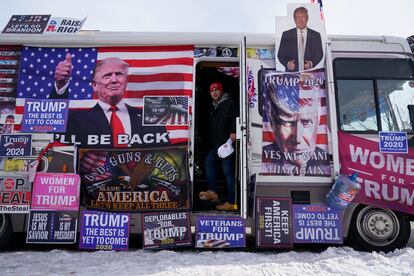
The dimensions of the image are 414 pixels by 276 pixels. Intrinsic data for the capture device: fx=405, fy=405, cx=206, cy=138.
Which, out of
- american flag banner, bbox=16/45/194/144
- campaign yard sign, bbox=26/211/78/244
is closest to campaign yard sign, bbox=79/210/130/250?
campaign yard sign, bbox=26/211/78/244

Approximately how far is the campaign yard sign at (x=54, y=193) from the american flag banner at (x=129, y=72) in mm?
1042

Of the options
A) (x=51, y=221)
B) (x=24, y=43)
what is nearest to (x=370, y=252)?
(x=51, y=221)

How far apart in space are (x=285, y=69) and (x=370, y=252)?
9.00 ft

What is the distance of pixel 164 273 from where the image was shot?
4.30 metres

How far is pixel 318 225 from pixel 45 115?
4020mm

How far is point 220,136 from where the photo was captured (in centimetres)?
620

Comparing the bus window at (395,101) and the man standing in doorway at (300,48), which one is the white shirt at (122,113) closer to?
the man standing in doorway at (300,48)

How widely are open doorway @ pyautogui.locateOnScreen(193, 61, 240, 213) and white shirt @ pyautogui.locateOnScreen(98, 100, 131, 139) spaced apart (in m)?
1.33

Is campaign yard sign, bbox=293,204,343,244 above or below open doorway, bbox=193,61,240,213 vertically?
below

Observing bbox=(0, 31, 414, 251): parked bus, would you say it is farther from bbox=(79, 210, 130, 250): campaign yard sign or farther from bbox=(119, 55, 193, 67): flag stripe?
bbox=(79, 210, 130, 250): campaign yard sign

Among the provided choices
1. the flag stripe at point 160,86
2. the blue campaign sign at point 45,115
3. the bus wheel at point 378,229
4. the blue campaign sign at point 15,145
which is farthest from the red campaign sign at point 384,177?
the blue campaign sign at point 15,145

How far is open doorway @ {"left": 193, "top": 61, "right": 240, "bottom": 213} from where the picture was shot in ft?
19.5

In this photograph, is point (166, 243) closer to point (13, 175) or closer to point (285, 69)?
point (13, 175)

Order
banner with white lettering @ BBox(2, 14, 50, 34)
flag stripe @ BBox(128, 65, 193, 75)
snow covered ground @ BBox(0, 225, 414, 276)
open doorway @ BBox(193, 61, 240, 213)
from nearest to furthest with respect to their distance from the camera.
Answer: snow covered ground @ BBox(0, 225, 414, 276) < flag stripe @ BBox(128, 65, 193, 75) < banner with white lettering @ BBox(2, 14, 50, 34) < open doorway @ BBox(193, 61, 240, 213)
